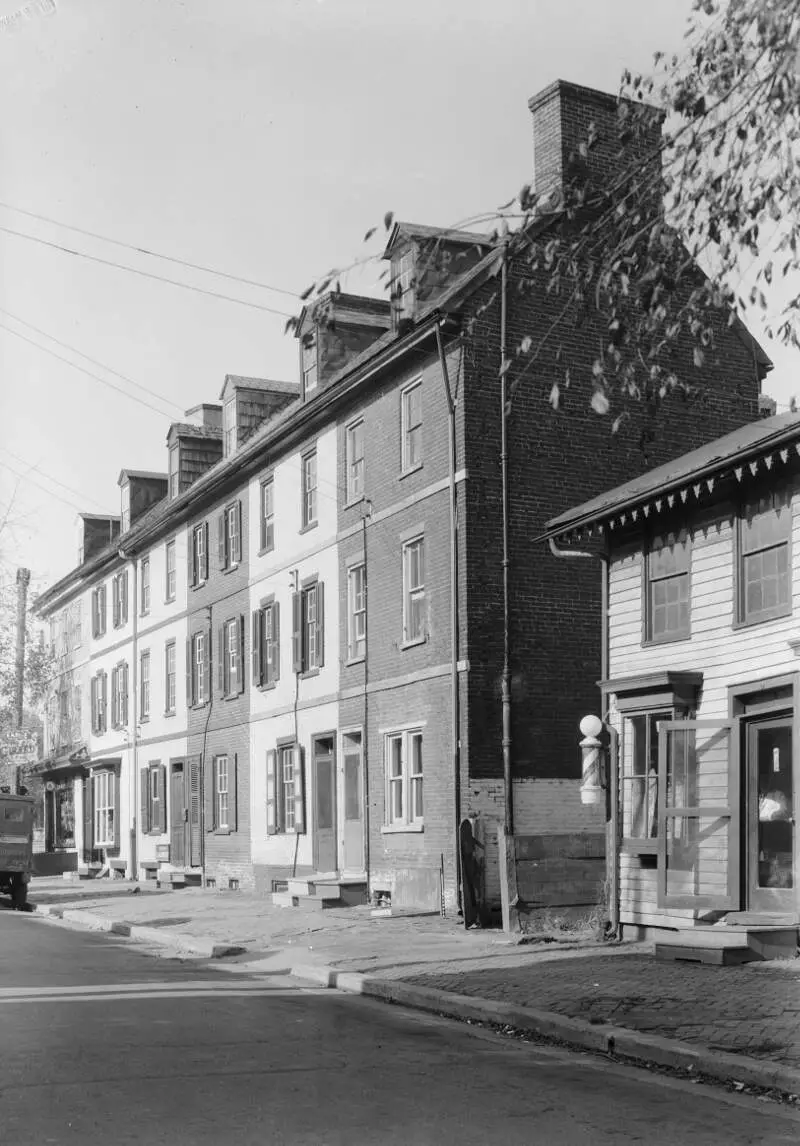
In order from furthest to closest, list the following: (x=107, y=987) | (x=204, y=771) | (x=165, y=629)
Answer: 1. (x=165, y=629)
2. (x=204, y=771)
3. (x=107, y=987)

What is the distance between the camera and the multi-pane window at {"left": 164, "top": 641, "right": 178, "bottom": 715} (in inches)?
1491

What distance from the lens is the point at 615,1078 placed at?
360 inches

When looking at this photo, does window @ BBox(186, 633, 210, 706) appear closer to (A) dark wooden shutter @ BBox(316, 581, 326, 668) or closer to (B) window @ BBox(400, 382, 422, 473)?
(A) dark wooden shutter @ BBox(316, 581, 326, 668)

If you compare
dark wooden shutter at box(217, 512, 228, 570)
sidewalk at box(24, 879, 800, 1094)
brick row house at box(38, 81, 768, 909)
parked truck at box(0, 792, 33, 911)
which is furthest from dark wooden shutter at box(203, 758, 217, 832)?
sidewalk at box(24, 879, 800, 1094)

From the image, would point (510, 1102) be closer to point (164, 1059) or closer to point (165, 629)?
point (164, 1059)

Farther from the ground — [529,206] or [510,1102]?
[529,206]

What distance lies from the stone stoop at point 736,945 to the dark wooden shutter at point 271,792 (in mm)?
15799

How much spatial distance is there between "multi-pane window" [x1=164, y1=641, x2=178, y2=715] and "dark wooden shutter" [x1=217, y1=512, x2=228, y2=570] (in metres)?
4.75

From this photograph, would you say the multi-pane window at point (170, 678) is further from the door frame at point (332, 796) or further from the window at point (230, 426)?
the door frame at point (332, 796)

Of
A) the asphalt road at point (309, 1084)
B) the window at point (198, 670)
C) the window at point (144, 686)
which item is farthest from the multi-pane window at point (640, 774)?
the window at point (144, 686)

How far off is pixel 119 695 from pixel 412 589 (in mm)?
20410

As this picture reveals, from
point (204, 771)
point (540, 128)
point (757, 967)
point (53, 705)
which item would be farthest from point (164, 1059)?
point (53, 705)

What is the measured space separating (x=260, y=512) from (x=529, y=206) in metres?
23.4

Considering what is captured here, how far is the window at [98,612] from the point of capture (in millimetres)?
44844
